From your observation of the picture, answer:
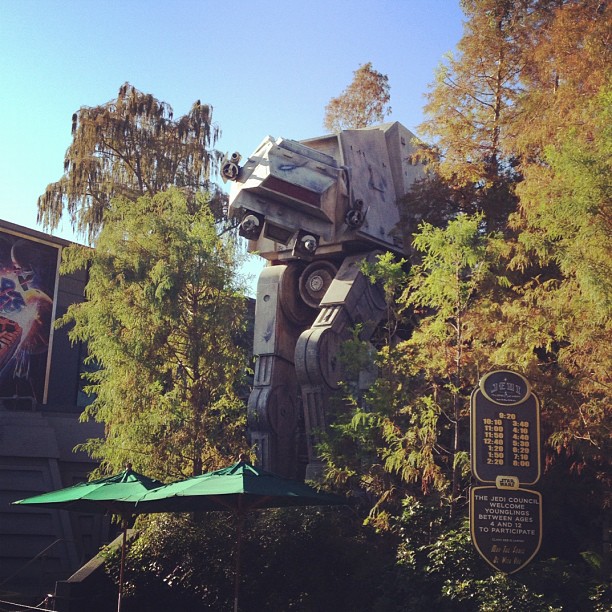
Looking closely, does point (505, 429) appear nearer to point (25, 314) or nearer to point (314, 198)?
point (314, 198)

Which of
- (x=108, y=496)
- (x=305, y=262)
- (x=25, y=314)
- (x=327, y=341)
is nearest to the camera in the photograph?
(x=108, y=496)

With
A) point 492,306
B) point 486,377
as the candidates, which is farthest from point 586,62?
point 486,377

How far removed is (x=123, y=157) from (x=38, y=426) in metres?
8.66

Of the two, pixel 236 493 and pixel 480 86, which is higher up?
pixel 480 86

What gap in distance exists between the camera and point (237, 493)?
10.9m

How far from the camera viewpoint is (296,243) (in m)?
17.5

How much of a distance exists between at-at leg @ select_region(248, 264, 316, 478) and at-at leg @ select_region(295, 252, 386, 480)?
816mm

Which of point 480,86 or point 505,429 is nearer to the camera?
point 505,429

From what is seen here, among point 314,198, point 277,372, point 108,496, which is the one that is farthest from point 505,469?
point 314,198

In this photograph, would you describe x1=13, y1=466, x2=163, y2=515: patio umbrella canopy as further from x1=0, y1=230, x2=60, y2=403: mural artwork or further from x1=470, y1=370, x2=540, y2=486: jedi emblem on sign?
x1=0, y1=230, x2=60, y2=403: mural artwork

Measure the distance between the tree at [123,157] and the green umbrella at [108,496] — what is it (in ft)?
45.9

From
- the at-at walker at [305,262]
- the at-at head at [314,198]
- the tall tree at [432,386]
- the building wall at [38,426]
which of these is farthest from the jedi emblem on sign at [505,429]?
the building wall at [38,426]

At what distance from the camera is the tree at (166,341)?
16.3 metres

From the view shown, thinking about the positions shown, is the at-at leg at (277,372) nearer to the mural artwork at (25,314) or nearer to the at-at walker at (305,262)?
the at-at walker at (305,262)
